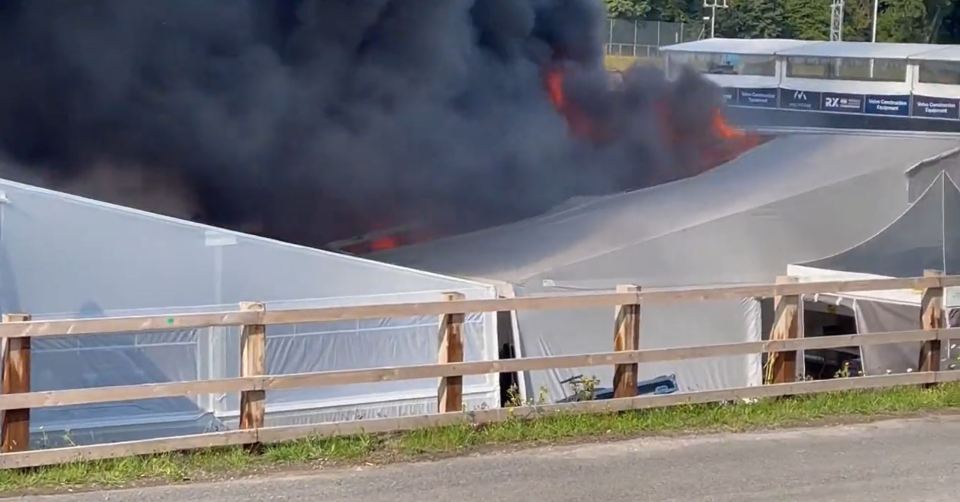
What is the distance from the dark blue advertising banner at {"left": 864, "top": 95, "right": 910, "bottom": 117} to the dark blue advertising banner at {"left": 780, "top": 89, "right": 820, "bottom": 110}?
5.37 feet

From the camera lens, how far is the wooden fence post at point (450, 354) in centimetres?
870

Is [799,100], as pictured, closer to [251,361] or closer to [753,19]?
[753,19]

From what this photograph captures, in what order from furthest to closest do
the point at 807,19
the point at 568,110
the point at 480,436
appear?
the point at 807,19, the point at 568,110, the point at 480,436

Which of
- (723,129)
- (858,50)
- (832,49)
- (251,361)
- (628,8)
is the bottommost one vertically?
(251,361)

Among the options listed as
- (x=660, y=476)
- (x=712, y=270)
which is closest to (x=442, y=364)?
(x=660, y=476)

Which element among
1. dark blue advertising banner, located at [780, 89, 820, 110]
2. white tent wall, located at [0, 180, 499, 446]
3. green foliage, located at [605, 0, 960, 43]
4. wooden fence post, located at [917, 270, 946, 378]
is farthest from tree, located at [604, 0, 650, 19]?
wooden fence post, located at [917, 270, 946, 378]

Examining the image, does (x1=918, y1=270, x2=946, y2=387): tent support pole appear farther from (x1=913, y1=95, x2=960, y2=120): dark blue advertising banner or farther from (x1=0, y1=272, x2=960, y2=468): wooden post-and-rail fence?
(x1=913, y1=95, x2=960, y2=120): dark blue advertising banner

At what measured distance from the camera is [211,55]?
19.3 metres

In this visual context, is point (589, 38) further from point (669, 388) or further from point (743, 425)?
point (743, 425)

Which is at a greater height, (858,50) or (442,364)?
(858,50)

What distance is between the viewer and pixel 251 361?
Answer: 26.4ft

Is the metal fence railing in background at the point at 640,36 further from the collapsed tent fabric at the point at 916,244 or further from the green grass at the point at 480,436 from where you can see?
the green grass at the point at 480,436

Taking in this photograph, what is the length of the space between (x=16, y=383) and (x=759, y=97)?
128ft

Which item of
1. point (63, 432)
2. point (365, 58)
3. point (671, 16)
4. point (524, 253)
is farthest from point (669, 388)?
point (671, 16)
